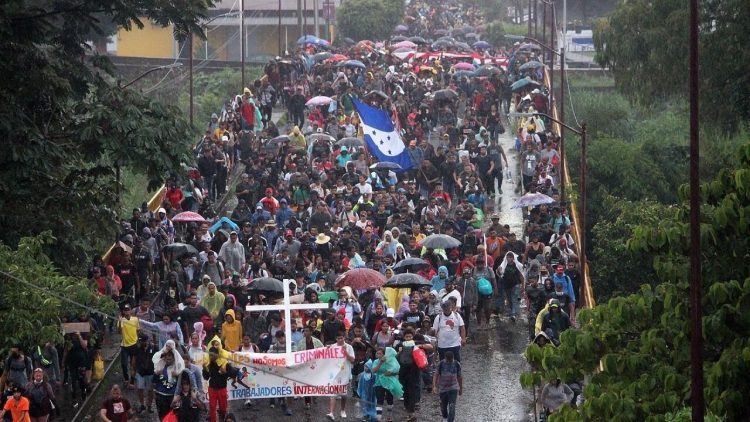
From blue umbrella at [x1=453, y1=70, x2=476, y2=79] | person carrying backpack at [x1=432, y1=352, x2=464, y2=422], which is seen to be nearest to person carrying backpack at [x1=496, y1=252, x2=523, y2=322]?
person carrying backpack at [x1=432, y1=352, x2=464, y2=422]

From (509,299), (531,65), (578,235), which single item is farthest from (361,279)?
(531,65)

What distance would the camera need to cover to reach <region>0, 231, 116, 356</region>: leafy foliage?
19.1m

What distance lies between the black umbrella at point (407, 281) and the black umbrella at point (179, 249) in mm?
3908

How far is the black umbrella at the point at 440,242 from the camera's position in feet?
85.6

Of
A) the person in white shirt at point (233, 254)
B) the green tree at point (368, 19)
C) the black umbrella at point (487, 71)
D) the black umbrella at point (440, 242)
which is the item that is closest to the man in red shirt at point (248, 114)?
the black umbrella at point (487, 71)

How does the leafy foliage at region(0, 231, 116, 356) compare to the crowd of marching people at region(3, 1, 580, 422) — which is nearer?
the leafy foliage at region(0, 231, 116, 356)

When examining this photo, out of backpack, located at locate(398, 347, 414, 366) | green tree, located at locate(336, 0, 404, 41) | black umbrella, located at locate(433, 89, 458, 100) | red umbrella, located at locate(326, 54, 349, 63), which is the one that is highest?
green tree, located at locate(336, 0, 404, 41)

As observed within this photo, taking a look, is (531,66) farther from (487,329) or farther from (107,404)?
(107,404)

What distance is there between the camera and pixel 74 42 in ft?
89.2

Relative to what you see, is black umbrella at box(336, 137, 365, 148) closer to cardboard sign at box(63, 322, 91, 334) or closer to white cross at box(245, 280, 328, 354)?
white cross at box(245, 280, 328, 354)

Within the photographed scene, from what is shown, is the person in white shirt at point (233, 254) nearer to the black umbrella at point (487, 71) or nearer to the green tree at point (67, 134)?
Answer: the green tree at point (67, 134)

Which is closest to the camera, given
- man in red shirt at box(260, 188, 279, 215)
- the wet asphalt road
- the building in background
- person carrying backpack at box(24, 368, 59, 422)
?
person carrying backpack at box(24, 368, 59, 422)

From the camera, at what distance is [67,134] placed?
25312mm

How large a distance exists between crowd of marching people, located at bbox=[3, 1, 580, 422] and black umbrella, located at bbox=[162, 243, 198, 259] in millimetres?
35
